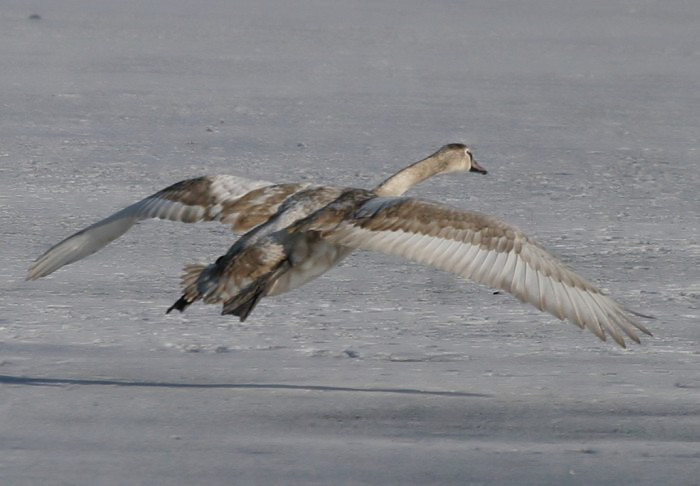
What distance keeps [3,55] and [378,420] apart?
30.3ft

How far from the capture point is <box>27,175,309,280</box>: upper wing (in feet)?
17.9

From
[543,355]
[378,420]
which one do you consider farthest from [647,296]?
[378,420]

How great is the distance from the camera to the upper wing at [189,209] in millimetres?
5445

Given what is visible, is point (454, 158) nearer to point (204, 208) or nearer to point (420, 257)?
point (204, 208)

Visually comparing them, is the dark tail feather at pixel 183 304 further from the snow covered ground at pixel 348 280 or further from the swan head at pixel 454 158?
Answer: the swan head at pixel 454 158

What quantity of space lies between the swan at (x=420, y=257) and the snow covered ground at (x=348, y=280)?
0.28m

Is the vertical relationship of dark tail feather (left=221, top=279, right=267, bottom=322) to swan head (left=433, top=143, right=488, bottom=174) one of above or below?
below

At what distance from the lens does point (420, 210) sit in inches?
197

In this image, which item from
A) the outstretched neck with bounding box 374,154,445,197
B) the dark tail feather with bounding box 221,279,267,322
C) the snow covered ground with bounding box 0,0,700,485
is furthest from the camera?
the outstretched neck with bounding box 374,154,445,197

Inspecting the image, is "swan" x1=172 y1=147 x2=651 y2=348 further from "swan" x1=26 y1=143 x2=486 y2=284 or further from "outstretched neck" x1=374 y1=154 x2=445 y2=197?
"outstretched neck" x1=374 y1=154 x2=445 y2=197

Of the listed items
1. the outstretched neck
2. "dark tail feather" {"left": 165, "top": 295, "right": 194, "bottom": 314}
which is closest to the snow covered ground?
"dark tail feather" {"left": 165, "top": 295, "right": 194, "bottom": 314}

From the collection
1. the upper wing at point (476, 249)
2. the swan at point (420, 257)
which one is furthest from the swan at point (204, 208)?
the upper wing at point (476, 249)

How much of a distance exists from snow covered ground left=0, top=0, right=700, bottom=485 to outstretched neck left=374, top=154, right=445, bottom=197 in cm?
47

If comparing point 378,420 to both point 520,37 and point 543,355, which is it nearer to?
point 543,355
